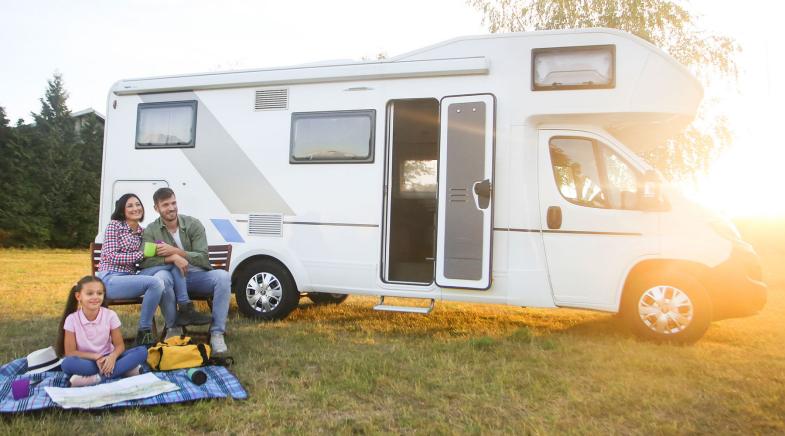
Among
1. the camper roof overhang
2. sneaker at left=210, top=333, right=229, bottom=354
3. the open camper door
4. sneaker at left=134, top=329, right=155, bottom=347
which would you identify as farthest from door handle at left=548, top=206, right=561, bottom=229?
sneaker at left=134, top=329, right=155, bottom=347

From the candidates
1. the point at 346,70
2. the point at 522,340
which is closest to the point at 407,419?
the point at 522,340

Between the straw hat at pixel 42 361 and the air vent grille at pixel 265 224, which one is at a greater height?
the air vent grille at pixel 265 224

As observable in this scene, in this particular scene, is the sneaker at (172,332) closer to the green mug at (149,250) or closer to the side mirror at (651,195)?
the green mug at (149,250)

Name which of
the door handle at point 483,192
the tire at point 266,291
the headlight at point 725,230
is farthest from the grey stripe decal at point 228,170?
the headlight at point 725,230

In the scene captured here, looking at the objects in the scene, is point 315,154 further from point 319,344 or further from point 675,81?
point 675,81

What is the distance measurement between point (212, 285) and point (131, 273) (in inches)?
25.8

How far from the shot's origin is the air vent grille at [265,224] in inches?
249

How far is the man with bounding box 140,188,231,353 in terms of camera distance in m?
4.90

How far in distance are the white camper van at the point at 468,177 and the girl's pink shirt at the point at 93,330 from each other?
2.52 m

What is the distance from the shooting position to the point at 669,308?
5355 millimetres

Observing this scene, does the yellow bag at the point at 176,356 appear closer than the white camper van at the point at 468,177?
Yes

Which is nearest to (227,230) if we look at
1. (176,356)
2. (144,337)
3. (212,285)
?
(212,285)

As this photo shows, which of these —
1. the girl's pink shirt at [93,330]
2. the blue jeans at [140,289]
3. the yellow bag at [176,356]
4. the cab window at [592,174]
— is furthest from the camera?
the cab window at [592,174]

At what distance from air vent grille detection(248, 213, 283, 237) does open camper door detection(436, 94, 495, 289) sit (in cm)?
173
